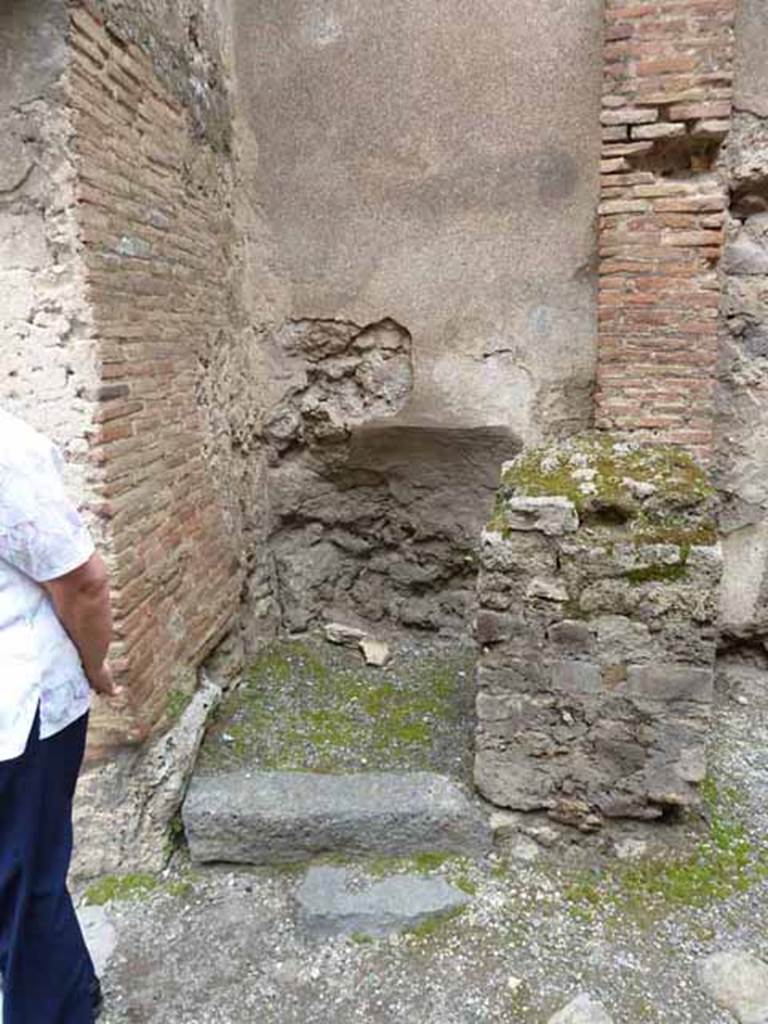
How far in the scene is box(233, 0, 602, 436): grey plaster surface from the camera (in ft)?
12.0

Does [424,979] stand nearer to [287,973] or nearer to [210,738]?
[287,973]

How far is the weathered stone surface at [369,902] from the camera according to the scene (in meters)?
2.48

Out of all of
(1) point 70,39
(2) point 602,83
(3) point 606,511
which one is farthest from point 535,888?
(2) point 602,83

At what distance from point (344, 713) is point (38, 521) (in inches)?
84.0

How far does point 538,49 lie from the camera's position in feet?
11.9

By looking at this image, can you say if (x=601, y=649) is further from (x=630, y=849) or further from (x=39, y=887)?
(x=39, y=887)

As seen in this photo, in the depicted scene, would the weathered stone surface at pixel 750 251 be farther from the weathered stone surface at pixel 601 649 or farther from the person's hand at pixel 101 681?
the person's hand at pixel 101 681

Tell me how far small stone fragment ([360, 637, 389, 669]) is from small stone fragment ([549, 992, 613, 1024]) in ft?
6.68

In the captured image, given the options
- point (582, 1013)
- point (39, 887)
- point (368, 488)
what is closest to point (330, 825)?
point (582, 1013)

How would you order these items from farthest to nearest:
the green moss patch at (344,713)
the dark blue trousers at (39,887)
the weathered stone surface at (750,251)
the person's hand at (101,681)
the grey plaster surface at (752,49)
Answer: the weathered stone surface at (750,251)
the grey plaster surface at (752,49)
the green moss patch at (344,713)
the person's hand at (101,681)
the dark blue trousers at (39,887)

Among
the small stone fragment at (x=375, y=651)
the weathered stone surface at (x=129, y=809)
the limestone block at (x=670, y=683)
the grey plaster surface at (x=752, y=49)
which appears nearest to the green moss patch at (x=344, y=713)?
the small stone fragment at (x=375, y=651)

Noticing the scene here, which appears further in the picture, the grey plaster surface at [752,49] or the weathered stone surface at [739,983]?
the grey plaster surface at [752,49]

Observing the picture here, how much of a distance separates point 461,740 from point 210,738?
3.51ft

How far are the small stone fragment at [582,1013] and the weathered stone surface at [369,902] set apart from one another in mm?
484
